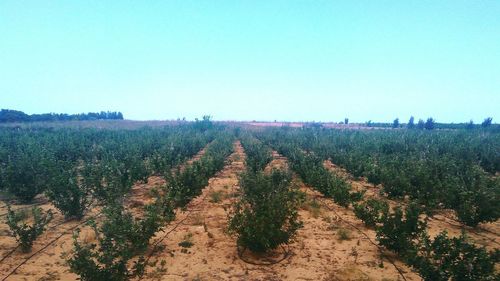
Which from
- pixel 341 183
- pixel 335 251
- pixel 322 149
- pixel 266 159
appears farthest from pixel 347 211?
pixel 322 149

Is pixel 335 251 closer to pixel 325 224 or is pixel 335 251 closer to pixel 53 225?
pixel 325 224

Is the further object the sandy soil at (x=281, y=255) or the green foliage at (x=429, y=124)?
the green foliage at (x=429, y=124)

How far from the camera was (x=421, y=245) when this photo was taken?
7.74m

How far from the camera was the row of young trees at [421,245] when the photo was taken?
5.43 meters

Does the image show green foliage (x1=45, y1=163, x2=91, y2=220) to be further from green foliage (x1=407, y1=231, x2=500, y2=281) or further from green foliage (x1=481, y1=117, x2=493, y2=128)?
green foliage (x1=481, y1=117, x2=493, y2=128)

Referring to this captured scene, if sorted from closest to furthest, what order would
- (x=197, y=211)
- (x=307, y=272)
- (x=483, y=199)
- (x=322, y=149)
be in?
(x=307, y=272) → (x=483, y=199) → (x=197, y=211) → (x=322, y=149)

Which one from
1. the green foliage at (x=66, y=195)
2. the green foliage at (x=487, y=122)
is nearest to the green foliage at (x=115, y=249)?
the green foliage at (x=66, y=195)

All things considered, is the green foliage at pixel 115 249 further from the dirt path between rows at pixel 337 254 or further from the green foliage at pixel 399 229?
the green foliage at pixel 399 229

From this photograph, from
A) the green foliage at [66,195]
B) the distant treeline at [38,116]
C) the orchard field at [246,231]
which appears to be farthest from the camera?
the distant treeline at [38,116]

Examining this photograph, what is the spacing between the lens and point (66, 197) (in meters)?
10.3

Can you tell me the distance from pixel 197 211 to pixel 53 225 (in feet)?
15.1

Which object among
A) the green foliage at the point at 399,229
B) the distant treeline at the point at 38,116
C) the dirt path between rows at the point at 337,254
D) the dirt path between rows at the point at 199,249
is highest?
the distant treeline at the point at 38,116

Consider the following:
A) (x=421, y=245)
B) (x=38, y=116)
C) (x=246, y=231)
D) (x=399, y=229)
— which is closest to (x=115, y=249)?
(x=246, y=231)

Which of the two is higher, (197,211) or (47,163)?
(47,163)
